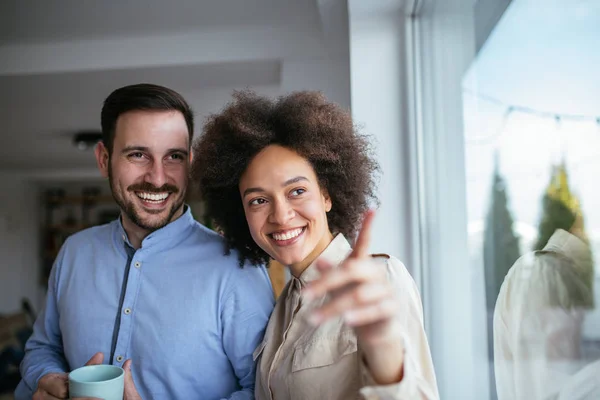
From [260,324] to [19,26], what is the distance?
242cm

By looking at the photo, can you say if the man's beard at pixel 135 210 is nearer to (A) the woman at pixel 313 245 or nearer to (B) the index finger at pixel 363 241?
(A) the woman at pixel 313 245

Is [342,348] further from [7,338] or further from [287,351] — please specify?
[7,338]

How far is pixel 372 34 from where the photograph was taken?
1.84 m

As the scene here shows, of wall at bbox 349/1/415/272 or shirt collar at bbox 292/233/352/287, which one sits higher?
wall at bbox 349/1/415/272

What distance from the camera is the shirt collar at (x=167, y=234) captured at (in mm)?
1226

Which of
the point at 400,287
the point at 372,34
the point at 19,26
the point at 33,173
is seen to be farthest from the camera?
the point at 33,173

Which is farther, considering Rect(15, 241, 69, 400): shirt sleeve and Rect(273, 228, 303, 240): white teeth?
Rect(15, 241, 69, 400): shirt sleeve

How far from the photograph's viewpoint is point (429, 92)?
165 cm

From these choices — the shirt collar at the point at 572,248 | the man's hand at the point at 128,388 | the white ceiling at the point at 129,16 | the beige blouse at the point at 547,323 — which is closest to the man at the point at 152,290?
the man's hand at the point at 128,388

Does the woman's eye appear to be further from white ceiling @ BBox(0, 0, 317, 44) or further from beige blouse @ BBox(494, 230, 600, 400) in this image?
white ceiling @ BBox(0, 0, 317, 44)

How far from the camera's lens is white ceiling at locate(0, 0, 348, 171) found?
2393mm

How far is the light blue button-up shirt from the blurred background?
57 centimetres

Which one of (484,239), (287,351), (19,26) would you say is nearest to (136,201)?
(287,351)

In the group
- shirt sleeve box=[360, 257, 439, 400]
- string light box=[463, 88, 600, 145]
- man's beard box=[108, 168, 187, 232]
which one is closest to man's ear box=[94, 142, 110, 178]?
man's beard box=[108, 168, 187, 232]
